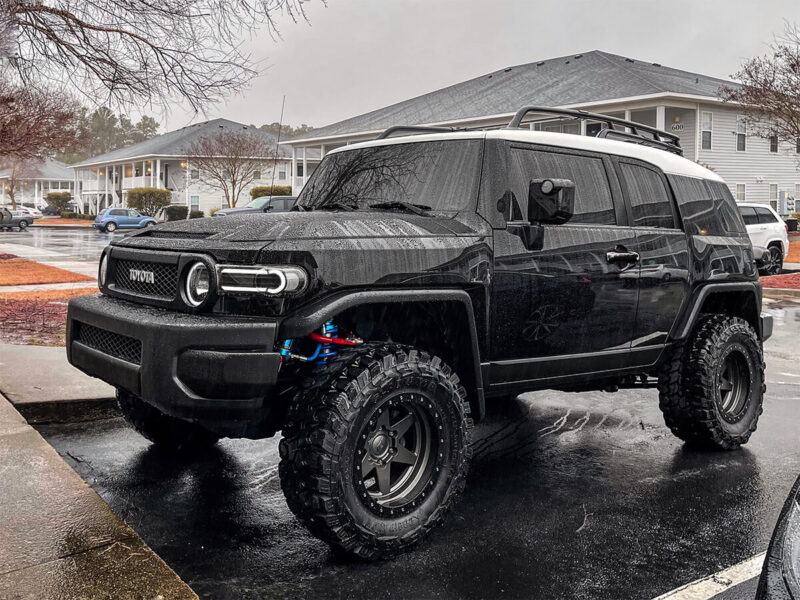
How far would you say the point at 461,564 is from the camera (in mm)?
3658

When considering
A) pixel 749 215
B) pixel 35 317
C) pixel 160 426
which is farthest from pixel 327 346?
pixel 749 215

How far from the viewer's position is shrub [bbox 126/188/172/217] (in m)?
51.6

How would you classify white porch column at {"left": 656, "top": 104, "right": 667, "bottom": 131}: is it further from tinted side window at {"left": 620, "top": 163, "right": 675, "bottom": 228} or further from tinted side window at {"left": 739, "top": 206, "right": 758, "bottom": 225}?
tinted side window at {"left": 620, "top": 163, "right": 675, "bottom": 228}

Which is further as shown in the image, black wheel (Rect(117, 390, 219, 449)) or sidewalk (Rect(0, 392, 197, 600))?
black wheel (Rect(117, 390, 219, 449))

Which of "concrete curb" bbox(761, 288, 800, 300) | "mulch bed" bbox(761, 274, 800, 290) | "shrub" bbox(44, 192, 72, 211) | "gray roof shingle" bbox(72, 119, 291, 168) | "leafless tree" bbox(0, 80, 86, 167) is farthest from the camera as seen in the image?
"shrub" bbox(44, 192, 72, 211)

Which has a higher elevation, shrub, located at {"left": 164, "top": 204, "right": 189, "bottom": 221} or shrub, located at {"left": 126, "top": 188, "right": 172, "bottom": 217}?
shrub, located at {"left": 126, "top": 188, "right": 172, "bottom": 217}

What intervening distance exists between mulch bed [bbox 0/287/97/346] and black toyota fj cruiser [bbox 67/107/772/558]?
4455mm

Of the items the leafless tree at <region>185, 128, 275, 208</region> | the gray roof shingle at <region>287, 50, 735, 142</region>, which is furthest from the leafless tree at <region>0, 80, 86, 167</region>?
the leafless tree at <region>185, 128, 275, 208</region>

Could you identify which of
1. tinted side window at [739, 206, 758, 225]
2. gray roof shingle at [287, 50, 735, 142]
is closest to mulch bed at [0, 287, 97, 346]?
tinted side window at [739, 206, 758, 225]

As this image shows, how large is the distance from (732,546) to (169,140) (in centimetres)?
5874

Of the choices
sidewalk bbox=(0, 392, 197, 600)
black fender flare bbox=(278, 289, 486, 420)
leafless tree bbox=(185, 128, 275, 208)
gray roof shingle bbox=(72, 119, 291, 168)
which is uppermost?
gray roof shingle bbox=(72, 119, 291, 168)

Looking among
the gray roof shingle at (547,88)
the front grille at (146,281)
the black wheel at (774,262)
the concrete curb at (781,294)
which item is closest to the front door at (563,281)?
the front grille at (146,281)

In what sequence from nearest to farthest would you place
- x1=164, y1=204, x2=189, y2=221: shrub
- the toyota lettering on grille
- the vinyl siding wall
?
the toyota lettering on grille, the vinyl siding wall, x1=164, y1=204, x2=189, y2=221: shrub

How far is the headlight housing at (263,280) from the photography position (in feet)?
11.3
